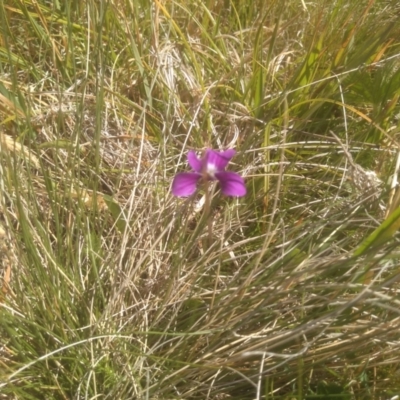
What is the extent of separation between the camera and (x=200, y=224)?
80 centimetres

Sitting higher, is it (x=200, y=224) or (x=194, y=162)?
(x=194, y=162)

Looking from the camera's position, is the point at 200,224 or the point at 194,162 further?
the point at 200,224

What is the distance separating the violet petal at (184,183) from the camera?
0.69 meters

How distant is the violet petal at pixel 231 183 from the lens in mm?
696

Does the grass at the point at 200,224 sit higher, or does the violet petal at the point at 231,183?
the violet petal at the point at 231,183

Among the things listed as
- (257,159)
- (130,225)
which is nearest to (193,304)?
(130,225)

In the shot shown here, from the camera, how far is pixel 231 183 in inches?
27.6

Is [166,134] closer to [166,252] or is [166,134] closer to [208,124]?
[208,124]

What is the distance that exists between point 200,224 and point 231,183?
0.11 m

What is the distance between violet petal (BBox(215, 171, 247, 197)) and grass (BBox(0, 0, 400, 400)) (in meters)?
0.07

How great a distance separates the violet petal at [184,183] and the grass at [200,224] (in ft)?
0.28

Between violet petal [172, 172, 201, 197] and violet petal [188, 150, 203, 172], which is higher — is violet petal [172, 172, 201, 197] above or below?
below

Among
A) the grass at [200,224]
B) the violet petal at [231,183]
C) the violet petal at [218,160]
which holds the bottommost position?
the grass at [200,224]

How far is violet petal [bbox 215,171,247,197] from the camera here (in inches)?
27.4
